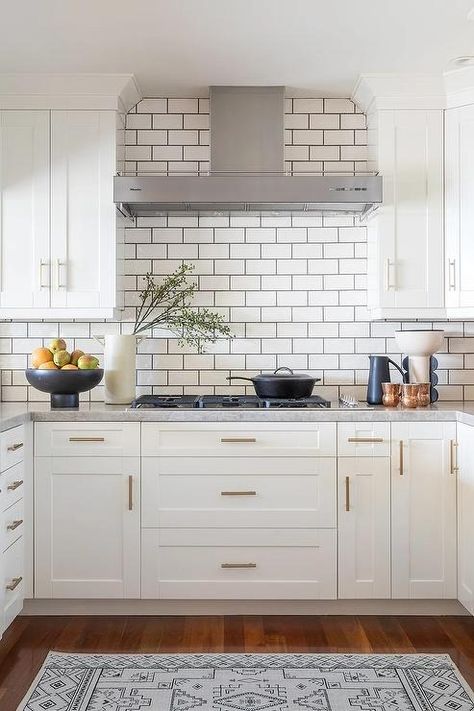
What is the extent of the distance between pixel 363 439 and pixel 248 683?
44.8 inches

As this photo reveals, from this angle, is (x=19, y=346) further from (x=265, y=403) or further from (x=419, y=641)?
(x=419, y=641)

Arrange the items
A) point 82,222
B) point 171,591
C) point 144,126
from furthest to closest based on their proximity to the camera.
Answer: point 144,126 → point 82,222 → point 171,591

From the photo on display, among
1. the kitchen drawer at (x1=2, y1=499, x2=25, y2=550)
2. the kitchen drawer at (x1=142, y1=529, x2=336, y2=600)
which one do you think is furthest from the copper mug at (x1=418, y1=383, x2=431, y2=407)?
the kitchen drawer at (x1=2, y1=499, x2=25, y2=550)

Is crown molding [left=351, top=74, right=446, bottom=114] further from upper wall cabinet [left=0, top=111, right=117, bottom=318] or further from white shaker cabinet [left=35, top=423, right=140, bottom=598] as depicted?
white shaker cabinet [left=35, top=423, right=140, bottom=598]

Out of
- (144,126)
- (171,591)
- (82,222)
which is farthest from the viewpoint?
(144,126)

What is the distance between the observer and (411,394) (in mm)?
3369

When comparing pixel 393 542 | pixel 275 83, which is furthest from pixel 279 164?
pixel 393 542

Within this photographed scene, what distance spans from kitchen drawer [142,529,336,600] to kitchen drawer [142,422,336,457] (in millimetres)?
349

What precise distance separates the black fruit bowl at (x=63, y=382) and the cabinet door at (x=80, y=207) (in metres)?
0.37

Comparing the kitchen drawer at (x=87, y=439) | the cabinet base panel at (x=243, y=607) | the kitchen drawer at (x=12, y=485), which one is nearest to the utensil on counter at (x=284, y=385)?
the kitchen drawer at (x=87, y=439)

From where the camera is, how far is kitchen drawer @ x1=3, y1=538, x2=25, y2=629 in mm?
2859

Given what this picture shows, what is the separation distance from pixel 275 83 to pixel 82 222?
1201 mm

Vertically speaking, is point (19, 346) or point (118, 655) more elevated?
point (19, 346)

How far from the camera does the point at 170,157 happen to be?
148 inches
